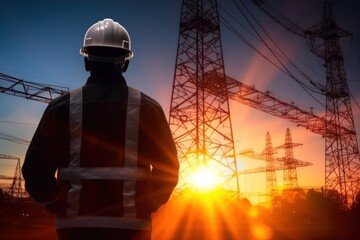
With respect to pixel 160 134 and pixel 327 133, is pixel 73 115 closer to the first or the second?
pixel 160 134

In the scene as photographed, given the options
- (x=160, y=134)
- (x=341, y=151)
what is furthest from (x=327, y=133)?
(x=160, y=134)

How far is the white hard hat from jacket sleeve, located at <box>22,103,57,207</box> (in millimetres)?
485

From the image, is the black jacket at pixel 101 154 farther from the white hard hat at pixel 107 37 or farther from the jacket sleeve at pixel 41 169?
the white hard hat at pixel 107 37

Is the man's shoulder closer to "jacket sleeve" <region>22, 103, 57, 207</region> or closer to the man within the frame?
the man

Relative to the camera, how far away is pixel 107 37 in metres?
2.19

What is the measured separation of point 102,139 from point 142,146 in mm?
197

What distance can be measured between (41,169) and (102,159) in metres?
0.30

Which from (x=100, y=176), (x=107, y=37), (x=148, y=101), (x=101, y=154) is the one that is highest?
(x=107, y=37)

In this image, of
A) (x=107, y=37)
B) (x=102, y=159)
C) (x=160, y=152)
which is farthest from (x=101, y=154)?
(x=107, y=37)

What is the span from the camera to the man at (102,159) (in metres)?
1.94

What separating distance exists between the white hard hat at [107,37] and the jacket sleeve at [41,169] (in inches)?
19.1

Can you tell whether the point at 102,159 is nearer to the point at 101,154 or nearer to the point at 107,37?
the point at 101,154

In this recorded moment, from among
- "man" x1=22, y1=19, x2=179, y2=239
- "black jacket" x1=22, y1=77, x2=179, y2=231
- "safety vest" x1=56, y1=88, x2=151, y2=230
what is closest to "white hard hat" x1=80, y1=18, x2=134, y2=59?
"man" x1=22, y1=19, x2=179, y2=239

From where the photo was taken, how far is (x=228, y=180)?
20188mm
